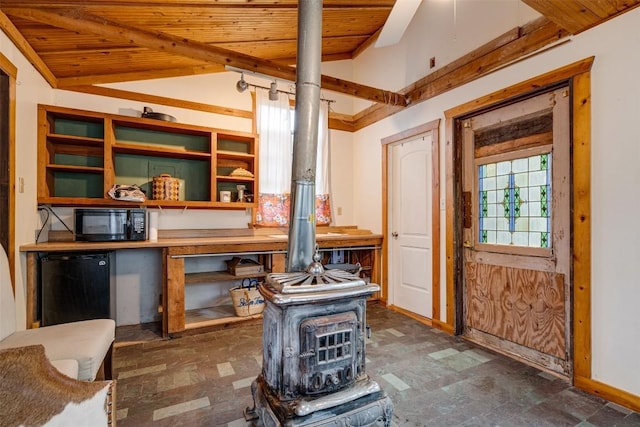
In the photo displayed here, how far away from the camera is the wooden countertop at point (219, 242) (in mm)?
2625

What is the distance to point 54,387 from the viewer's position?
1.12 meters

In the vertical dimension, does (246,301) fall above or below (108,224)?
below

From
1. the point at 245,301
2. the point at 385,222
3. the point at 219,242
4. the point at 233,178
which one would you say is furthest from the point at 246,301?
the point at 385,222

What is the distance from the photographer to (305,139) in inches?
70.7

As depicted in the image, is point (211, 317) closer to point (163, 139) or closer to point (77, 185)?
point (77, 185)

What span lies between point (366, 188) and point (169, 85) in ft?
9.35

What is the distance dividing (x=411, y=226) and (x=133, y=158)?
10.8ft

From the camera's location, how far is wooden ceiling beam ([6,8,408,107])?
208cm

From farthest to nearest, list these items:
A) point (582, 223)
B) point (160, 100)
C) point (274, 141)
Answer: point (274, 141), point (160, 100), point (582, 223)

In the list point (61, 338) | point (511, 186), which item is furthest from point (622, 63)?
point (61, 338)

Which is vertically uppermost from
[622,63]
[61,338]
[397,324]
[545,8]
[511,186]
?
[545,8]

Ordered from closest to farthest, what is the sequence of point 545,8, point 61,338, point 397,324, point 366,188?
point 61,338
point 545,8
point 397,324
point 366,188

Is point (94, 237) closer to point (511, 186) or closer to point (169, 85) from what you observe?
point (169, 85)

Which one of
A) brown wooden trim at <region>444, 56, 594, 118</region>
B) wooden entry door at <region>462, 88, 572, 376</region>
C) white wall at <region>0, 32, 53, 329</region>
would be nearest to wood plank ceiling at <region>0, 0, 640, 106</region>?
white wall at <region>0, 32, 53, 329</region>
